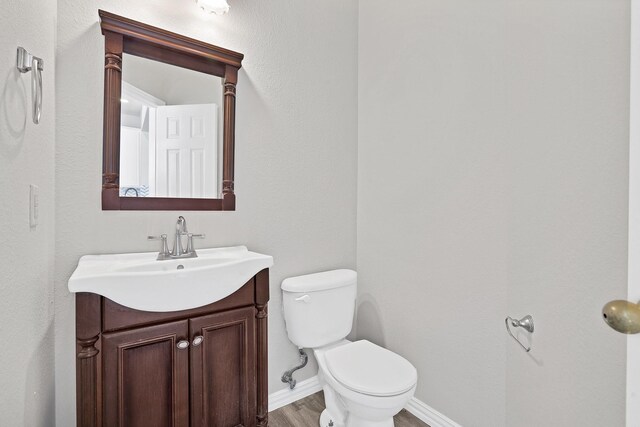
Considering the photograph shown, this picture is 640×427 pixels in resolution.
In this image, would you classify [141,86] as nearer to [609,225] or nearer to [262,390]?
[262,390]

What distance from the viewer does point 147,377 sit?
114cm

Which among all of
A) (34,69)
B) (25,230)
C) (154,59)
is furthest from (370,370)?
(154,59)

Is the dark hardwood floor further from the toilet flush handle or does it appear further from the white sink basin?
the white sink basin

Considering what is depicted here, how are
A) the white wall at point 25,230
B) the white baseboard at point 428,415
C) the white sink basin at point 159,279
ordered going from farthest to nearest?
the white baseboard at point 428,415, the white sink basin at point 159,279, the white wall at point 25,230

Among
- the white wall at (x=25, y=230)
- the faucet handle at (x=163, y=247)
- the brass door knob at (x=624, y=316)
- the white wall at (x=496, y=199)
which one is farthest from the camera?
the faucet handle at (x=163, y=247)

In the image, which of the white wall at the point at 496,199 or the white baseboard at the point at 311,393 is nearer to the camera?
the white wall at the point at 496,199

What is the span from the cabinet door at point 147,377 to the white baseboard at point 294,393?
0.66 metres

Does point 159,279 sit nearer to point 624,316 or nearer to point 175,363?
point 175,363

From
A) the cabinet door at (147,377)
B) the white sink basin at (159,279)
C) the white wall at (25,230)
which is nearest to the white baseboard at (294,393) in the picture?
the cabinet door at (147,377)

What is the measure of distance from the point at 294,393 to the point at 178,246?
1116 millimetres

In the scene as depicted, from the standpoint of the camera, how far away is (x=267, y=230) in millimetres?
1747

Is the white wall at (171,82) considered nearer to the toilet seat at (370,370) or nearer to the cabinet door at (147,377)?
Answer: the cabinet door at (147,377)

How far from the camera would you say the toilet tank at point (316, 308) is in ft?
5.38

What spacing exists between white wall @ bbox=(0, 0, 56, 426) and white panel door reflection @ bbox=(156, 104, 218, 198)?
40 centimetres
